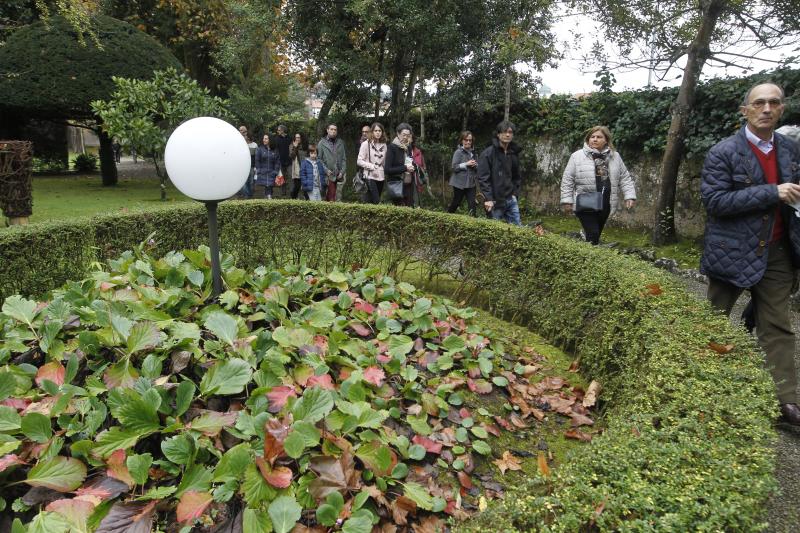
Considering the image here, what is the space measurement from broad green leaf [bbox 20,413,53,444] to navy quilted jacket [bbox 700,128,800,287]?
371 cm

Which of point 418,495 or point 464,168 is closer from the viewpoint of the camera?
point 418,495

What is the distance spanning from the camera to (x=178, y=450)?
2080 mm

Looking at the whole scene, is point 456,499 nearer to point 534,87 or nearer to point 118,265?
point 118,265

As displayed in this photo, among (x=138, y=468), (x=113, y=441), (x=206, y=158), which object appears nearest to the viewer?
(x=138, y=468)

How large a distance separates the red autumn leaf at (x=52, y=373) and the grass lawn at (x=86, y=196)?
809cm

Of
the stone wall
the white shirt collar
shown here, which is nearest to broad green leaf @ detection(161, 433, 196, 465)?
the white shirt collar

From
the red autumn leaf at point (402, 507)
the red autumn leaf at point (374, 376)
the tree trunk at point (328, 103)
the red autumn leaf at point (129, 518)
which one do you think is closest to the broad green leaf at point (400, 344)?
the red autumn leaf at point (374, 376)

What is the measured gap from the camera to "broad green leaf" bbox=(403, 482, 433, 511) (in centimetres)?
215

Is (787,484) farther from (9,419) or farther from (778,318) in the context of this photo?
(9,419)

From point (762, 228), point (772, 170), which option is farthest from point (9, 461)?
point (772, 170)

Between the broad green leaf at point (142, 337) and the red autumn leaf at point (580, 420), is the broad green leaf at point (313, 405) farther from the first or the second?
the red autumn leaf at point (580, 420)

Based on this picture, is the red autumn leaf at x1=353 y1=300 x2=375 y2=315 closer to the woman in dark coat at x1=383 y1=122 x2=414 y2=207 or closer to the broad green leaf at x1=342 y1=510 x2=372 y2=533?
the broad green leaf at x1=342 y1=510 x2=372 y2=533

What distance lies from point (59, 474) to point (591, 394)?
298 cm

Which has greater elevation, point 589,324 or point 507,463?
point 589,324
